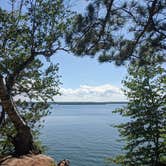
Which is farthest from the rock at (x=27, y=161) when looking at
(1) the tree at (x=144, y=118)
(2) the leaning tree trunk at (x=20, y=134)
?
(1) the tree at (x=144, y=118)

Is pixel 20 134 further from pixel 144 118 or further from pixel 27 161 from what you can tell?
pixel 144 118

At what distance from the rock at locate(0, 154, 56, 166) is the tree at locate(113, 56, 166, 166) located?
22.3 ft

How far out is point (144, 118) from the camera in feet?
67.6

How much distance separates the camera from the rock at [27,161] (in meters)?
13.7

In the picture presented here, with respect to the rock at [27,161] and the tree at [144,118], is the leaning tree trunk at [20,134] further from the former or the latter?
the tree at [144,118]

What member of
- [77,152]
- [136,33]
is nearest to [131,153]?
[136,33]

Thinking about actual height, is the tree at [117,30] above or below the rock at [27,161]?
above

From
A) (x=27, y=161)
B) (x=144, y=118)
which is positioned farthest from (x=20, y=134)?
(x=144, y=118)

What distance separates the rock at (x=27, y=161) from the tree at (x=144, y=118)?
22.3ft

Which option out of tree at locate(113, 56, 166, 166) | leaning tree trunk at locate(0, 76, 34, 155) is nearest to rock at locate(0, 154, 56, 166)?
leaning tree trunk at locate(0, 76, 34, 155)

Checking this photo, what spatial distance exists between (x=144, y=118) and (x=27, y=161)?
8734 millimetres

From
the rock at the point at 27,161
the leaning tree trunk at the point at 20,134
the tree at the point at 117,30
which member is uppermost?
the tree at the point at 117,30

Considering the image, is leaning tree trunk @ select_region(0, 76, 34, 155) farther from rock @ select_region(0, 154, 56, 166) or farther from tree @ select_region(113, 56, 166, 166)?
tree @ select_region(113, 56, 166, 166)

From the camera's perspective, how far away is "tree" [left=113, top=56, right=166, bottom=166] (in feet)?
64.7
